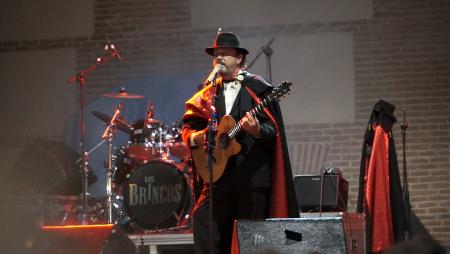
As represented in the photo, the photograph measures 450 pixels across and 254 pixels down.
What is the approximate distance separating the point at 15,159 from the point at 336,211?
4420 mm

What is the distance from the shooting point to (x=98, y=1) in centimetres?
986

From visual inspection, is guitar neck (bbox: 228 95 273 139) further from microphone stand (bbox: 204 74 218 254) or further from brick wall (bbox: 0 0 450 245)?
brick wall (bbox: 0 0 450 245)

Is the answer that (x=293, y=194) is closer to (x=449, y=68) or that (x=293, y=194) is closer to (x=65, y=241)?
(x=65, y=241)

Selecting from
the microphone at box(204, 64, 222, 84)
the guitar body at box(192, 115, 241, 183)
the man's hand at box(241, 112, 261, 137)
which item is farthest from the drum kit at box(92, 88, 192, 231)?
the man's hand at box(241, 112, 261, 137)

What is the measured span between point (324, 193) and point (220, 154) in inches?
110

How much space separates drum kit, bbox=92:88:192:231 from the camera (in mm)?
7539

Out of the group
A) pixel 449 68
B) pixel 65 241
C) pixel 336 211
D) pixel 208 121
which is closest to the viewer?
pixel 208 121

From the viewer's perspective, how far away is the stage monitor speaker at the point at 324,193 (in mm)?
7398

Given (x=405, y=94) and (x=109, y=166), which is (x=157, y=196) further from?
(x=405, y=94)

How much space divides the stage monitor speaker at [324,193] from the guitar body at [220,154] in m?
2.61

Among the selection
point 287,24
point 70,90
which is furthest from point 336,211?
point 70,90

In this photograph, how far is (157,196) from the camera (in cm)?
763

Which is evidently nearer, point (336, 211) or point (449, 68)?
point (336, 211)

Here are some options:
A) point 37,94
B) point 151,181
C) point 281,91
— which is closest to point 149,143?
point 151,181
